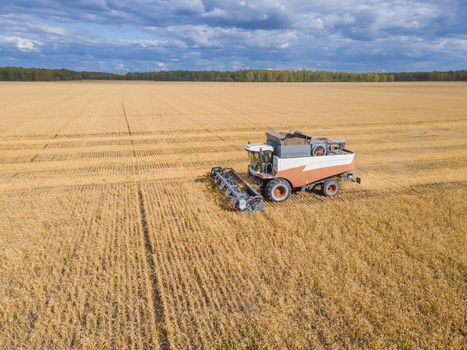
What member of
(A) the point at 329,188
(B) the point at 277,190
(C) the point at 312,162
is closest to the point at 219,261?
(B) the point at 277,190

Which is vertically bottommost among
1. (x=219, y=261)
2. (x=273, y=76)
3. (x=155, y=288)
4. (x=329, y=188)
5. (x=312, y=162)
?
(x=155, y=288)

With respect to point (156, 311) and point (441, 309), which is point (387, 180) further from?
point (156, 311)

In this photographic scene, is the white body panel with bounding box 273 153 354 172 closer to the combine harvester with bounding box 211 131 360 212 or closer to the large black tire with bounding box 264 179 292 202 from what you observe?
the combine harvester with bounding box 211 131 360 212

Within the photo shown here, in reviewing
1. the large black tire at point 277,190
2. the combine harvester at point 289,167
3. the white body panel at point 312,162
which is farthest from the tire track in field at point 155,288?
the white body panel at point 312,162

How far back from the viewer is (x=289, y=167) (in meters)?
11.9

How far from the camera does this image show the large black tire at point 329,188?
12664 millimetres

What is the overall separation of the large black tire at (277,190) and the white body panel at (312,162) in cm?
47

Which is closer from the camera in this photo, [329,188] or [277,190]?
[277,190]

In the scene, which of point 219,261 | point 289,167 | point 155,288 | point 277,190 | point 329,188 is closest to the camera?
point 155,288

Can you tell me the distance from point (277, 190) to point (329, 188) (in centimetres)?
207

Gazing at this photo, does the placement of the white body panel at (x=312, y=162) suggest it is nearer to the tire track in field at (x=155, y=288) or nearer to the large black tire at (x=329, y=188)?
the large black tire at (x=329, y=188)

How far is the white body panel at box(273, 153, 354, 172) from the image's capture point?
11742 millimetres

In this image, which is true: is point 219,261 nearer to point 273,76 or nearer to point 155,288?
point 155,288

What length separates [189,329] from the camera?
250 inches
